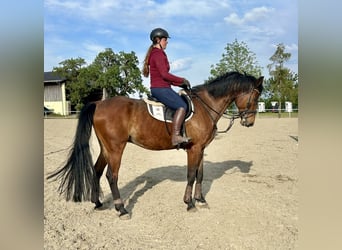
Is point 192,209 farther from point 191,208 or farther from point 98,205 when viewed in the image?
point 98,205

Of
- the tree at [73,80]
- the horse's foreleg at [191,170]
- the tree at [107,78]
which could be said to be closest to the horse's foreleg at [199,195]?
the horse's foreleg at [191,170]

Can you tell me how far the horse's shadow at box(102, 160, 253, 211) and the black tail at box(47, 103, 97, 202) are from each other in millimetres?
→ 575

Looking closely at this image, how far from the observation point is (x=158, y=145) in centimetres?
472

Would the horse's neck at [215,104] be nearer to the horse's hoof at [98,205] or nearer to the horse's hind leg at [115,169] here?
the horse's hind leg at [115,169]

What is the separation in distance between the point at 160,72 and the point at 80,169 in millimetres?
1934

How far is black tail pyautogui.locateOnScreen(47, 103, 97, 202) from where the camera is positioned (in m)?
4.34

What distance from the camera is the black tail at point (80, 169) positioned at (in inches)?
171

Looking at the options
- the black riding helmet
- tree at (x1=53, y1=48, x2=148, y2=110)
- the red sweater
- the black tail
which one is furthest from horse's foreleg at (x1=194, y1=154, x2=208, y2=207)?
tree at (x1=53, y1=48, x2=148, y2=110)
